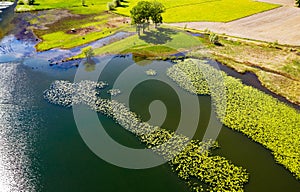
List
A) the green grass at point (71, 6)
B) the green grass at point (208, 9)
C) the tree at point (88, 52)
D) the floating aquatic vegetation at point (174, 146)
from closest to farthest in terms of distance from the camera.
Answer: the floating aquatic vegetation at point (174, 146) → the tree at point (88, 52) → the green grass at point (208, 9) → the green grass at point (71, 6)

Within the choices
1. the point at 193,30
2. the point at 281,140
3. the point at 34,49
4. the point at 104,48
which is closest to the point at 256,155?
the point at 281,140

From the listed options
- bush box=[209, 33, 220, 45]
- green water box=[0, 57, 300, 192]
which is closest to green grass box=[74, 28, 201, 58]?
bush box=[209, 33, 220, 45]

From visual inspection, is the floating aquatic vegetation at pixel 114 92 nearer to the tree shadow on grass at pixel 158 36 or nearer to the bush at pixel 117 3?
the tree shadow on grass at pixel 158 36

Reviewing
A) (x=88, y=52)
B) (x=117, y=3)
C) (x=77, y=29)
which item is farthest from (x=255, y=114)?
(x=117, y=3)

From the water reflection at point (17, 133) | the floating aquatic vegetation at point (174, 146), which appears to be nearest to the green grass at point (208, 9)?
the floating aquatic vegetation at point (174, 146)

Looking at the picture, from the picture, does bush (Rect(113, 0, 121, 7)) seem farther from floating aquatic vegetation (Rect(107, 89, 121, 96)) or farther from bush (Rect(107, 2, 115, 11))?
floating aquatic vegetation (Rect(107, 89, 121, 96))

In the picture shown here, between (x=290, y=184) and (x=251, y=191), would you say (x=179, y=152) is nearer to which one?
(x=251, y=191)

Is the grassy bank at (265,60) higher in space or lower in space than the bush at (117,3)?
lower

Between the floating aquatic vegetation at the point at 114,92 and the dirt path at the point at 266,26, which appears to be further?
the dirt path at the point at 266,26
